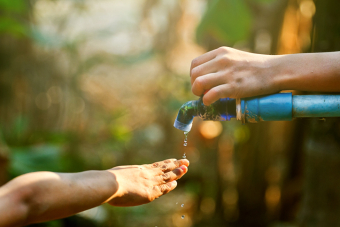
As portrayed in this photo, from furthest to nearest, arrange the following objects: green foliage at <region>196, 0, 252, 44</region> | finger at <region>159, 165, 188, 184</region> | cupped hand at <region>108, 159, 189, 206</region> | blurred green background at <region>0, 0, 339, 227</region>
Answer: blurred green background at <region>0, 0, 339, 227</region>, green foliage at <region>196, 0, 252, 44</region>, finger at <region>159, 165, 188, 184</region>, cupped hand at <region>108, 159, 189, 206</region>

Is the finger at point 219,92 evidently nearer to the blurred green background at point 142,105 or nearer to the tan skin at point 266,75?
the tan skin at point 266,75

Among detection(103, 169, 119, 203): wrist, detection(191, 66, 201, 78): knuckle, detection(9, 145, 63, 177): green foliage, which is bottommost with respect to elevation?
detection(9, 145, 63, 177): green foliage

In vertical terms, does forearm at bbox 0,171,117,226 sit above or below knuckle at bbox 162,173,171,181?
above

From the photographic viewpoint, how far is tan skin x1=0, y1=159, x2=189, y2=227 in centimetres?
75

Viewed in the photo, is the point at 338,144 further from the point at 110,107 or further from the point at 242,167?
the point at 110,107

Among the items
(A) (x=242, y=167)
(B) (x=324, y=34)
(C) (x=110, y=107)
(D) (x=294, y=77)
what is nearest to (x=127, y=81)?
(C) (x=110, y=107)

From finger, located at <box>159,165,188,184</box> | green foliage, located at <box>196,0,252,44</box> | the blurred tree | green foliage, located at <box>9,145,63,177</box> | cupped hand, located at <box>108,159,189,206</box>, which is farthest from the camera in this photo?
green foliage, located at <box>9,145,63,177</box>

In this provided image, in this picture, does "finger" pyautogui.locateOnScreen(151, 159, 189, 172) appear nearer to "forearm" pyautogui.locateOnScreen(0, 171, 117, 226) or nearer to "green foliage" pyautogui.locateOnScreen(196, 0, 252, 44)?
"forearm" pyautogui.locateOnScreen(0, 171, 117, 226)

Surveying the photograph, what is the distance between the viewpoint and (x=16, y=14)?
429 cm

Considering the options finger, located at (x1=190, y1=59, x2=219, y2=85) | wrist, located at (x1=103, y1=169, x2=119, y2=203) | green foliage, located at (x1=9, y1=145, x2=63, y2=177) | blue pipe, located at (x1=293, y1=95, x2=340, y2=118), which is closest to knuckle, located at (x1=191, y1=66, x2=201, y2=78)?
finger, located at (x1=190, y1=59, x2=219, y2=85)

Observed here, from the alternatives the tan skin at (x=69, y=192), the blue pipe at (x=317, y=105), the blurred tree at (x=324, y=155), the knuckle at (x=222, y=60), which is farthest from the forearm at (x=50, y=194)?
the blurred tree at (x=324, y=155)

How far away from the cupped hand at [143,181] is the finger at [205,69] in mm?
450

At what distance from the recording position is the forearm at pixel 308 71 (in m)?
0.79

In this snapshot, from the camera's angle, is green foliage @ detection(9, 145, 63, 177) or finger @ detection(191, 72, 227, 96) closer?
finger @ detection(191, 72, 227, 96)
